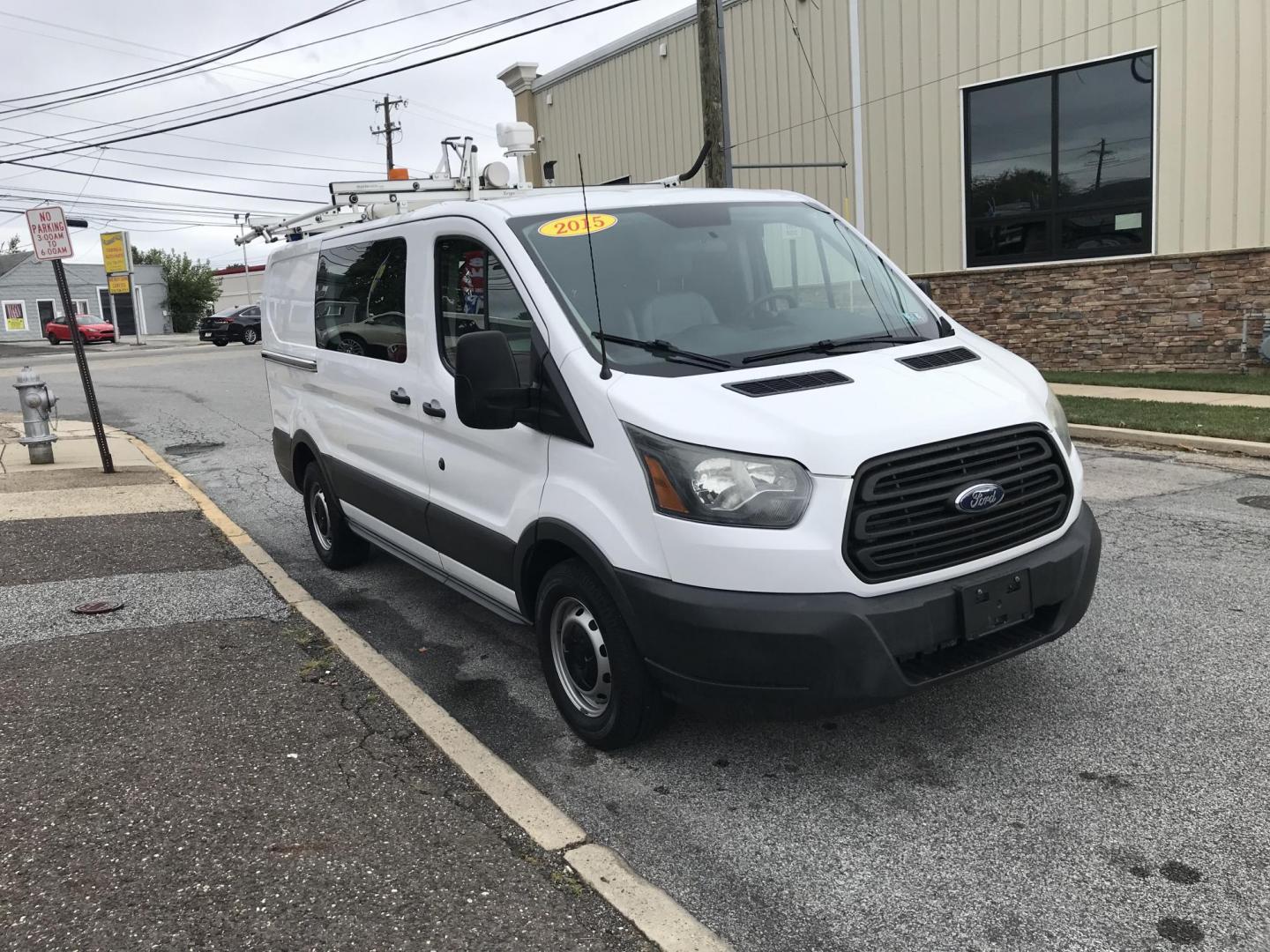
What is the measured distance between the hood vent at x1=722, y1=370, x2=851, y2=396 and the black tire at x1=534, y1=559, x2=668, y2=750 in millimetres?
835

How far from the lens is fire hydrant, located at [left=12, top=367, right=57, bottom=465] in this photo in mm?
10547

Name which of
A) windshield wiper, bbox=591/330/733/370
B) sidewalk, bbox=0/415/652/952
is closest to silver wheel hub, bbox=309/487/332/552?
sidewalk, bbox=0/415/652/952

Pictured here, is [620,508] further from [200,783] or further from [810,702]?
[200,783]

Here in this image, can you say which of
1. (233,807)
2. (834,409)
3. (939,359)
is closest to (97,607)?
(233,807)

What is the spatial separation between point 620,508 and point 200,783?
5.97 feet

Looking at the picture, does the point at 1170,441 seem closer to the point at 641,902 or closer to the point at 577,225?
the point at 577,225

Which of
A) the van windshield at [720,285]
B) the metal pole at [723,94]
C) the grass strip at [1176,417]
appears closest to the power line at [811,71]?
the metal pole at [723,94]

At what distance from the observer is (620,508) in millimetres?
3467

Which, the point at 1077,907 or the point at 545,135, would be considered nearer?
the point at 1077,907

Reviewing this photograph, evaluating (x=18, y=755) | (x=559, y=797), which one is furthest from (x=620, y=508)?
(x=18, y=755)

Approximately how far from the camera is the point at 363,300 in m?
5.43

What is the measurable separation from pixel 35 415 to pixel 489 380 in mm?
8902

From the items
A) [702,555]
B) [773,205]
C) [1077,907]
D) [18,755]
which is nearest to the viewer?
[1077,907]

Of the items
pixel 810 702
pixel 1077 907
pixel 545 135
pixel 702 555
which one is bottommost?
pixel 1077 907
